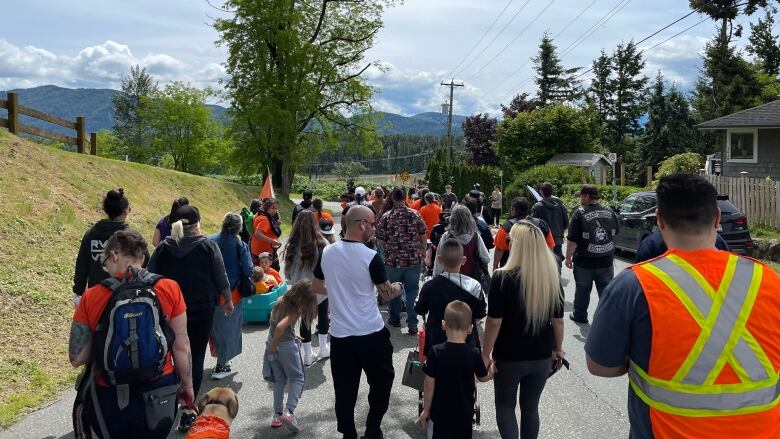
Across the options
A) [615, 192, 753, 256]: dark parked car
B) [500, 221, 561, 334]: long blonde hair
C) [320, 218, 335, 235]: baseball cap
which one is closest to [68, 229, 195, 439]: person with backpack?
[500, 221, 561, 334]: long blonde hair

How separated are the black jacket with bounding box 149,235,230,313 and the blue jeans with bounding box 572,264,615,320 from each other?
5448 millimetres

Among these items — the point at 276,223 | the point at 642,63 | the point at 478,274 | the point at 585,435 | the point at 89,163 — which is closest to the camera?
the point at 585,435

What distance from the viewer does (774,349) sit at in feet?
7.24

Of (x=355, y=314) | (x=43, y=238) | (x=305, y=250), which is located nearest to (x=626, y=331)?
(x=355, y=314)

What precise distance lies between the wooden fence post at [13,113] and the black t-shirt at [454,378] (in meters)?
14.9

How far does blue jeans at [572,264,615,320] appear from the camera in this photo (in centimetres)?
833

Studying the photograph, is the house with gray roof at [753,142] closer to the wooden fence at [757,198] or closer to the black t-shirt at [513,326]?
the wooden fence at [757,198]

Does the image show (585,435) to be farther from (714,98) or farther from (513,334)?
(714,98)

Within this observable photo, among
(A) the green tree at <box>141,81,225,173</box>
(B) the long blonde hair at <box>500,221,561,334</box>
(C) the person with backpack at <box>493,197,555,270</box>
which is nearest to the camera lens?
(B) the long blonde hair at <box>500,221,561,334</box>

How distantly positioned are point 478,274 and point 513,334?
3077 mm

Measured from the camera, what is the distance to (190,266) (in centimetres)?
496

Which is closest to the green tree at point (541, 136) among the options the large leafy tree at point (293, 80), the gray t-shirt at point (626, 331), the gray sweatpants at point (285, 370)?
the large leafy tree at point (293, 80)

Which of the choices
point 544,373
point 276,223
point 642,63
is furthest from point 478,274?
point 642,63

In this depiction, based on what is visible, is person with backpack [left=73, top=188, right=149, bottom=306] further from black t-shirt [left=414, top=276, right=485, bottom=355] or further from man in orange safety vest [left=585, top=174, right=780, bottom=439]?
man in orange safety vest [left=585, top=174, right=780, bottom=439]
